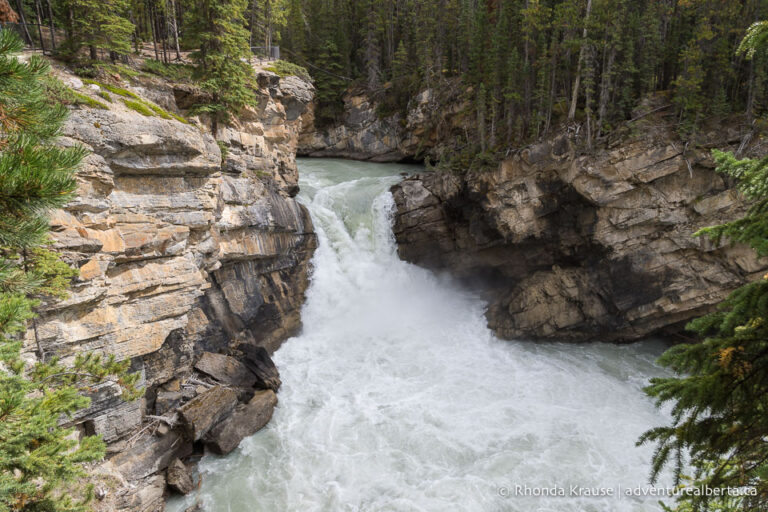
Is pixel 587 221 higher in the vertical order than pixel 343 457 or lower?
higher

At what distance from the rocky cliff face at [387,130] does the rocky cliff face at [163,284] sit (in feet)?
49.7

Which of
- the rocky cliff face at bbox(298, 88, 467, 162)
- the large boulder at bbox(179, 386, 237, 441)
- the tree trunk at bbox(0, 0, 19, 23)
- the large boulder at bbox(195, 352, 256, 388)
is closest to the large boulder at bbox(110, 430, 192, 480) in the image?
the large boulder at bbox(179, 386, 237, 441)

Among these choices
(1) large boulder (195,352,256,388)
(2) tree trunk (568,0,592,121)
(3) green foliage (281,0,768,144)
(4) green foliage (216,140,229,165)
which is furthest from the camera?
(2) tree trunk (568,0,592,121)

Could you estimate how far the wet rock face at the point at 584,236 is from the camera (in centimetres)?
1662

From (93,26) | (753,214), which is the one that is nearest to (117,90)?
(93,26)

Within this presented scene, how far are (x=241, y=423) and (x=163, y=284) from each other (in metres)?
5.41

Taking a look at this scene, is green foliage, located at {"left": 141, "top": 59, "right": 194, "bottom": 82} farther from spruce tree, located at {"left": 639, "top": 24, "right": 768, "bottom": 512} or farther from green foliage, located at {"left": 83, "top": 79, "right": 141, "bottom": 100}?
spruce tree, located at {"left": 639, "top": 24, "right": 768, "bottom": 512}

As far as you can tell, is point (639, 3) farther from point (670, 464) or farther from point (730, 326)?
point (730, 326)

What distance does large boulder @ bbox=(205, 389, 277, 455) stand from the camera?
511 inches

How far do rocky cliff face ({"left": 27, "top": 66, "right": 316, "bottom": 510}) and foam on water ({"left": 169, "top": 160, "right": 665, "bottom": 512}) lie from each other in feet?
4.98

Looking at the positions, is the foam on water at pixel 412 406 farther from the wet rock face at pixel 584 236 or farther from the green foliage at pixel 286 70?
the green foliage at pixel 286 70

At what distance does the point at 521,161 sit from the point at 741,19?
11609mm

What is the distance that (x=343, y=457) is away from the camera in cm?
1268

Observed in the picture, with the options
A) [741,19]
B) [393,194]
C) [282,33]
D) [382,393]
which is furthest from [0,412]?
[282,33]
